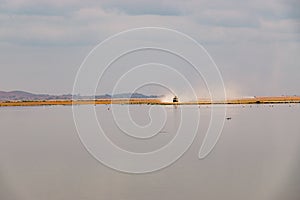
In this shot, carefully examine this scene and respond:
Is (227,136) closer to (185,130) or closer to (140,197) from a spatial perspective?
(185,130)

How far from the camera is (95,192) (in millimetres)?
11297

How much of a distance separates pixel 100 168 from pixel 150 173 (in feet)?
4.75

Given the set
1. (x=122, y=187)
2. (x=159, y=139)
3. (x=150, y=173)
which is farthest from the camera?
(x=159, y=139)

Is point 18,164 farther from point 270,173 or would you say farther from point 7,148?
point 270,173

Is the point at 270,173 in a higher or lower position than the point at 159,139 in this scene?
lower

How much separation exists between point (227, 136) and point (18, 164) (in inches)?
340

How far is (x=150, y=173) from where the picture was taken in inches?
529

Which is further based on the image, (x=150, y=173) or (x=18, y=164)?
(x=18, y=164)

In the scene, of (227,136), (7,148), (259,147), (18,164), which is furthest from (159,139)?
(18,164)

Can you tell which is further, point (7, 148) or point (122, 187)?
point (7, 148)

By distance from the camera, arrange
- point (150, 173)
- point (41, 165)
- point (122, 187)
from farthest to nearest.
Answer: point (41, 165) → point (150, 173) → point (122, 187)

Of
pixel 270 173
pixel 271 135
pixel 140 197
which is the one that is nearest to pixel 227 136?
pixel 271 135

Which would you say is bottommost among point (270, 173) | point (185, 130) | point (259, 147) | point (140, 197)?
point (140, 197)

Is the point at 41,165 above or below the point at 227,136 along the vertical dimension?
below
